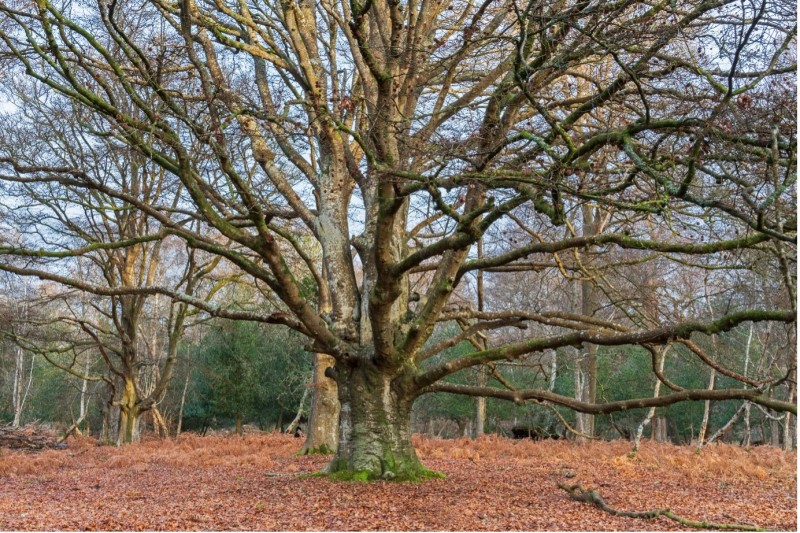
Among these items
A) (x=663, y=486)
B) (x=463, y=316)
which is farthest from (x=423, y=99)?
(x=663, y=486)

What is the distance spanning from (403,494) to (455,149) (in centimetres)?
387

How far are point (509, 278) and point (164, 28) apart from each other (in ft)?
45.1

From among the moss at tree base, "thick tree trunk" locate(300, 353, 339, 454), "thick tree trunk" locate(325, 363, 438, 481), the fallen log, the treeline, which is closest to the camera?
the moss at tree base

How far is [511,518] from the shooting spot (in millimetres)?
6195

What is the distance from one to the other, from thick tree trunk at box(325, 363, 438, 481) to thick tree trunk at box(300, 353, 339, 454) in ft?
14.9

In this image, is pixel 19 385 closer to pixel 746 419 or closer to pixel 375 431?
pixel 375 431

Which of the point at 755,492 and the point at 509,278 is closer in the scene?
the point at 755,492

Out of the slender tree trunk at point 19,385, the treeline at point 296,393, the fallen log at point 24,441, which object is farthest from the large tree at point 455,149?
the slender tree trunk at point 19,385

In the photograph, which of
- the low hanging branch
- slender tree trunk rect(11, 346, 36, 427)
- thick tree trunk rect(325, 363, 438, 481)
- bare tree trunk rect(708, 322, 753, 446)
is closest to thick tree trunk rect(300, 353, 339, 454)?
thick tree trunk rect(325, 363, 438, 481)

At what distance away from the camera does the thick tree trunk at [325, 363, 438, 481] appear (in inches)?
324

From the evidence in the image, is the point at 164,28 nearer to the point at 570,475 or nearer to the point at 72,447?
the point at 570,475

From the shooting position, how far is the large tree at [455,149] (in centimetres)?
540

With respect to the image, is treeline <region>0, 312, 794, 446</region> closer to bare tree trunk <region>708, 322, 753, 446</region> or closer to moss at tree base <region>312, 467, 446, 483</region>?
bare tree trunk <region>708, 322, 753, 446</region>

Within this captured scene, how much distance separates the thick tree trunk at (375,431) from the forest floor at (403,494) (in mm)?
333
